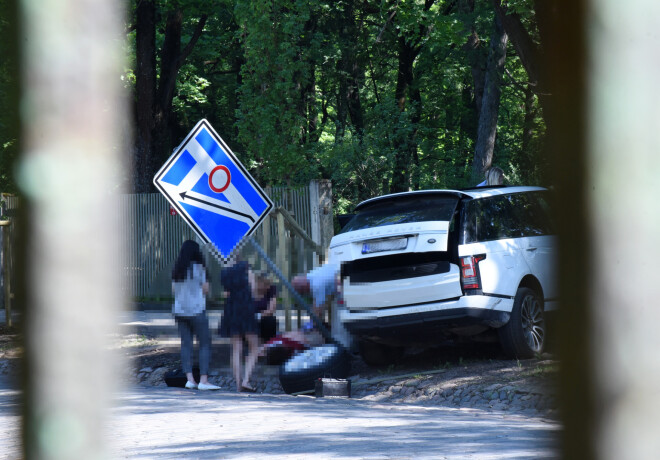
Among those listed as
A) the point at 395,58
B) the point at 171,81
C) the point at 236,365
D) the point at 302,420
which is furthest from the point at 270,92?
the point at 395,58

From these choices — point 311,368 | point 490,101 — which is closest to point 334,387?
point 311,368

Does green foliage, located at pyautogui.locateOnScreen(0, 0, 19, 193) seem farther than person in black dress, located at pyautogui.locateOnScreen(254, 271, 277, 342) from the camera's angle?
No

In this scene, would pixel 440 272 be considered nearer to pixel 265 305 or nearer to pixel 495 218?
pixel 495 218

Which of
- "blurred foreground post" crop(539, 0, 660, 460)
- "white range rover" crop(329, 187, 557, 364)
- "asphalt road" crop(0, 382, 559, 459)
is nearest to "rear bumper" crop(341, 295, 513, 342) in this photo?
"white range rover" crop(329, 187, 557, 364)

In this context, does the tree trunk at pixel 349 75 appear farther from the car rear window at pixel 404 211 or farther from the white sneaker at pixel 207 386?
the white sneaker at pixel 207 386

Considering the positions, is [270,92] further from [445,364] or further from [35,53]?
[35,53]

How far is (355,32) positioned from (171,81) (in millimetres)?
5601

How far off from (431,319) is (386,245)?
3.15ft

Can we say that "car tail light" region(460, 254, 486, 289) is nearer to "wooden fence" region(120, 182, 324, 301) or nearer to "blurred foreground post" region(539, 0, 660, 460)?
"wooden fence" region(120, 182, 324, 301)

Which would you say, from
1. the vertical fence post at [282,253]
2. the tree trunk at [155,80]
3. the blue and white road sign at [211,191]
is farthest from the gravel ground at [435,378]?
the tree trunk at [155,80]

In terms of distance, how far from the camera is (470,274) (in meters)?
9.50

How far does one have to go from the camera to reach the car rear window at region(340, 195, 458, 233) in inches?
389

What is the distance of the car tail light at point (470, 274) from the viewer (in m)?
9.49

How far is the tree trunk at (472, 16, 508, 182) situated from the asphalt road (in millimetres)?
12952
